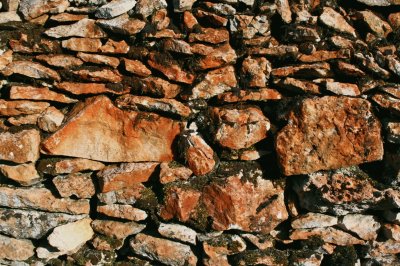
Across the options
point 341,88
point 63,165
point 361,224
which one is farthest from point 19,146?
point 361,224

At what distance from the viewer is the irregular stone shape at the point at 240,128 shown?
5734 millimetres

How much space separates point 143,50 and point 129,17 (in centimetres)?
49

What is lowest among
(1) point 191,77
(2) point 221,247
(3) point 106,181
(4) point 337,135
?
(2) point 221,247

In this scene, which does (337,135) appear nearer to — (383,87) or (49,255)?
(383,87)

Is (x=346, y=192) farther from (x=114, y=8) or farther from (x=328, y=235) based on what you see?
(x=114, y=8)

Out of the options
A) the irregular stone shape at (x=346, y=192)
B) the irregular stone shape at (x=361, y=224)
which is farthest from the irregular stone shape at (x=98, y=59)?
the irregular stone shape at (x=361, y=224)

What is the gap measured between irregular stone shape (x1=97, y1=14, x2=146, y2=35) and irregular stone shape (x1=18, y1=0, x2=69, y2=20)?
25.3 inches

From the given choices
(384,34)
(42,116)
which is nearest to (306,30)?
(384,34)

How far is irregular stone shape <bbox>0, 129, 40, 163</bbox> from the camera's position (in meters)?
6.02

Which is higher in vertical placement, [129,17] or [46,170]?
[129,17]

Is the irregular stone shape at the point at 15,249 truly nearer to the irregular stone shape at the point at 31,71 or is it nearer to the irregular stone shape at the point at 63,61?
the irregular stone shape at the point at 31,71

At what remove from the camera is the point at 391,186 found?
5586 millimetres

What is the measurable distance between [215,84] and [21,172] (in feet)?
9.98

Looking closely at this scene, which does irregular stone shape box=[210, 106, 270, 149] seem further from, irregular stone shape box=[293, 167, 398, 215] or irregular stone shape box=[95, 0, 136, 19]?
irregular stone shape box=[95, 0, 136, 19]
